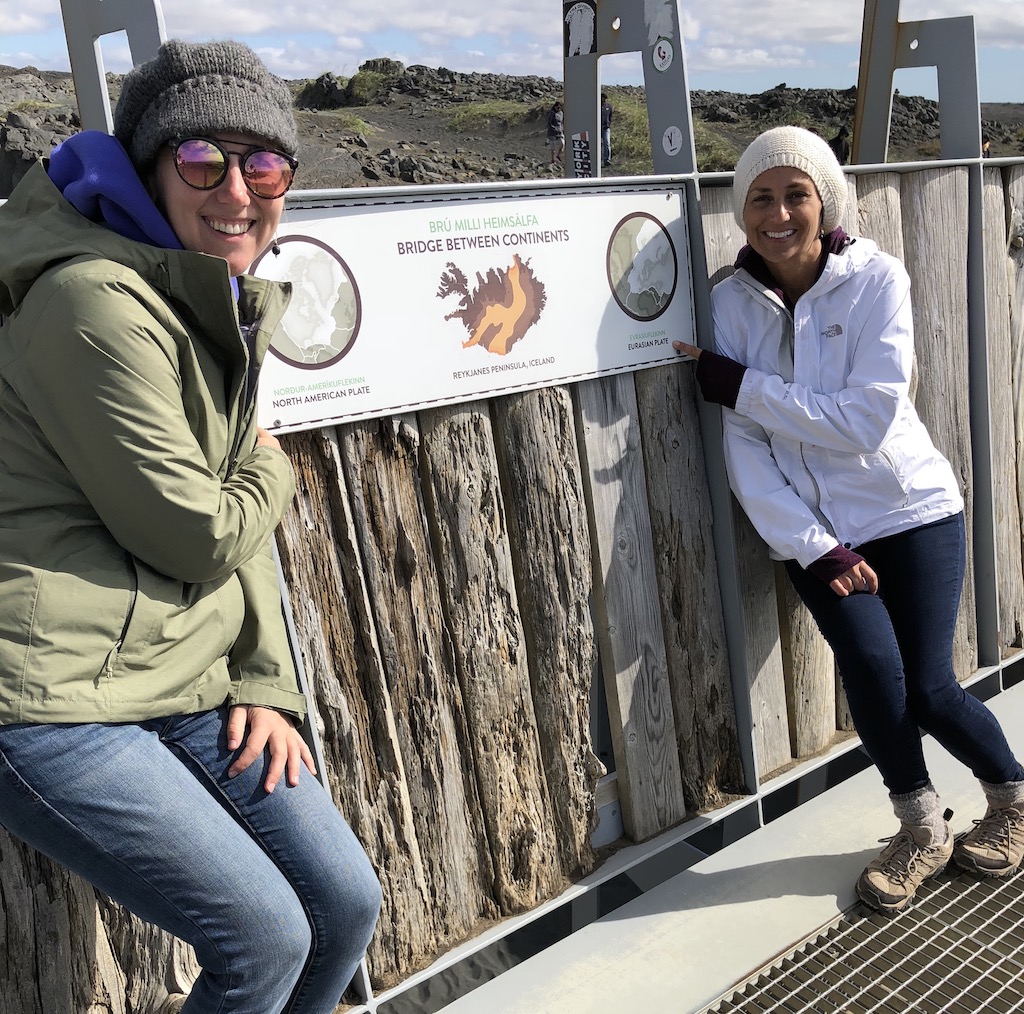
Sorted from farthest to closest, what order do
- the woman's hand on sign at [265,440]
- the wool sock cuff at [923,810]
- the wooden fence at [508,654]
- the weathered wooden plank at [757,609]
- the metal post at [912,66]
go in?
the metal post at [912,66]
the weathered wooden plank at [757,609]
the wool sock cuff at [923,810]
the wooden fence at [508,654]
the woman's hand on sign at [265,440]

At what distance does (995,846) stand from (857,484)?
111 centimetres

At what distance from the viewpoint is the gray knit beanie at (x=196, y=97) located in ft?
5.59

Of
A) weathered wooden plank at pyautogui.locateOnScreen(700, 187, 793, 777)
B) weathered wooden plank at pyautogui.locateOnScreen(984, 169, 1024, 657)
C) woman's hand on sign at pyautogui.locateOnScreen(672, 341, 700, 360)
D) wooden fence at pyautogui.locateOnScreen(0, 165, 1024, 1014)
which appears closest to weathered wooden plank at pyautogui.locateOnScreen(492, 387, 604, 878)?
wooden fence at pyautogui.locateOnScreen(0, 165, 1024, 1014)

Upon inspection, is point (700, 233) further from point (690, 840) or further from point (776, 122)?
point (776, 122)

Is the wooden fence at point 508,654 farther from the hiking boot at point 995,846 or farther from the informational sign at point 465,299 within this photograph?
the hiking boot at point 995,846

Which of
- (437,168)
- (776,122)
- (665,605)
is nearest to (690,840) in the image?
(665,605)

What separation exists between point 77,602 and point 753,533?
7.36ft

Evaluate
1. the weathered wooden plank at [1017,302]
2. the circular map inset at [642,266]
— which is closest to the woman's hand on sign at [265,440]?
the circular map inset at [642,266]

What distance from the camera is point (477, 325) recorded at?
2.61 meters

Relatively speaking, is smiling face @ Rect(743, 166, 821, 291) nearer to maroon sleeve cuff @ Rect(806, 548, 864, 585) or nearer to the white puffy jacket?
the white puffy jacket

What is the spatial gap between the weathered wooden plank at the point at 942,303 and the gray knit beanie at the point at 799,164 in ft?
2.84

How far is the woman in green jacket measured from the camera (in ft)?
5.15

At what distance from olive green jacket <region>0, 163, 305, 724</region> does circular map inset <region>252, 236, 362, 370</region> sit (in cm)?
51

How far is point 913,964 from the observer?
2656 mm
